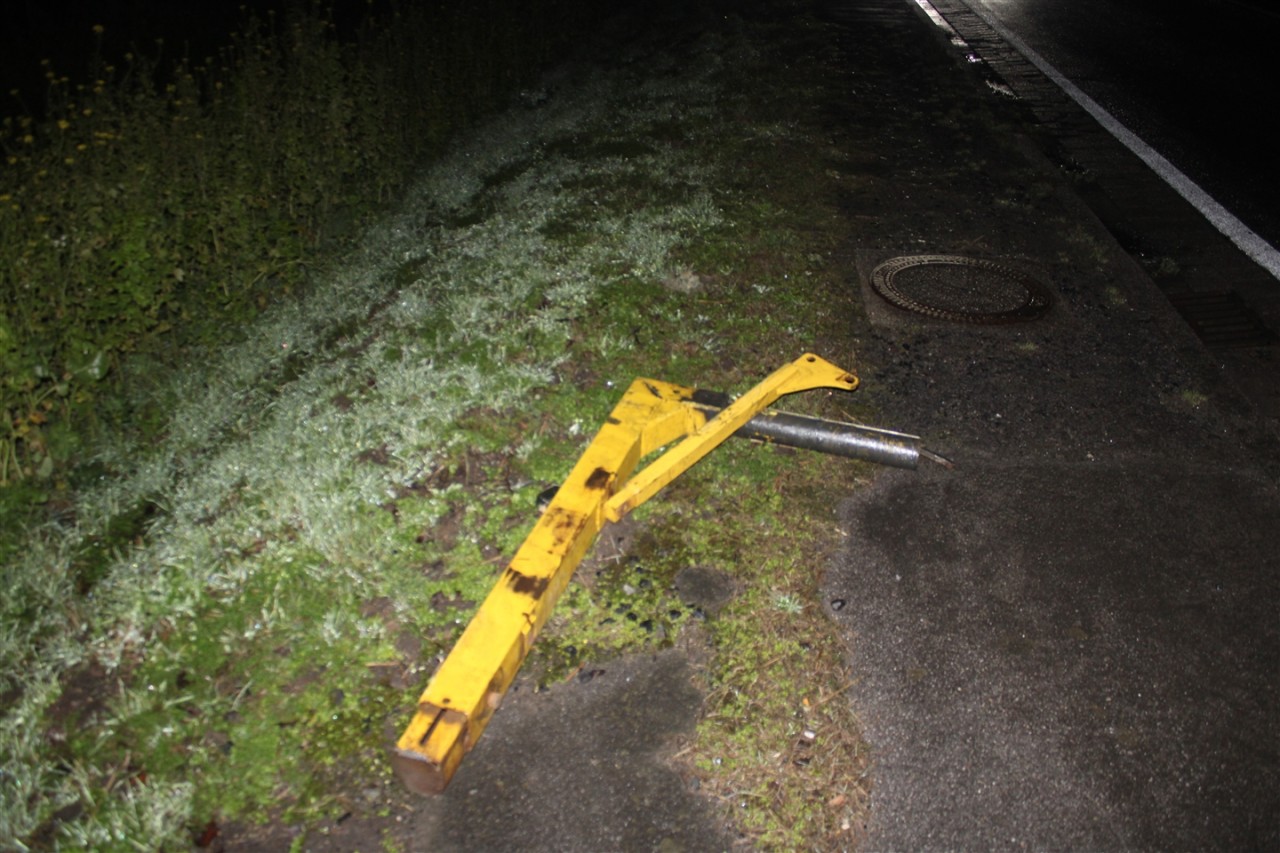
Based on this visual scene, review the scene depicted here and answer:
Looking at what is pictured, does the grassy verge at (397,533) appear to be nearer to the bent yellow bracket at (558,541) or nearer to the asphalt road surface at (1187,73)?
the bent yellow bracket at (558,541)

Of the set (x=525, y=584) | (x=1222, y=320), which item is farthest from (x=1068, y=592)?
(x=1222, y=320)

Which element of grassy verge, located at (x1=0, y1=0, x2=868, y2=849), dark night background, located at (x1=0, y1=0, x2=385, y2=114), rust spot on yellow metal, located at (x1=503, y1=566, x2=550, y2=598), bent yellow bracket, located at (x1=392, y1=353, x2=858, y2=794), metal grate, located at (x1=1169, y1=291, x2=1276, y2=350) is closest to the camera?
bent yellow bracket, located at (x1=392, y1=353, x2=858, y2=794)

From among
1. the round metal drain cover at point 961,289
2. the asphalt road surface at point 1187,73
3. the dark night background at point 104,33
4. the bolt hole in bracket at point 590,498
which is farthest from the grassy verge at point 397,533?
the dark night background at point 104,33

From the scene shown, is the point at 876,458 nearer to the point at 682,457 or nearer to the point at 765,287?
the point at 682,457

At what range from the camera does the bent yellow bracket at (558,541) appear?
259 cm

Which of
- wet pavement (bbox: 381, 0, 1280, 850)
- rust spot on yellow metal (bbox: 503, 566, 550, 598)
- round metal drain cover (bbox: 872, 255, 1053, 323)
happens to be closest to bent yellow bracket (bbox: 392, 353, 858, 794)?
rust spot on yellow metal (bbox: 503, 566, 550, 598)

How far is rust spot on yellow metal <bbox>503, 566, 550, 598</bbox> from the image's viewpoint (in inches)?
116

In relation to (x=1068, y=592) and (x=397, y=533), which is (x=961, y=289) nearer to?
(x=1068, y=592)

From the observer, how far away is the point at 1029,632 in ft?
10.4

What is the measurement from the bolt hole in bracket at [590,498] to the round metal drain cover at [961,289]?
1.34 metres

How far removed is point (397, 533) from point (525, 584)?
0.76 meters

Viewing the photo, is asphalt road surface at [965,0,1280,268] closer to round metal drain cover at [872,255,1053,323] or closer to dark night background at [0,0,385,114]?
round metal drain cover at [872,255,1053,323]

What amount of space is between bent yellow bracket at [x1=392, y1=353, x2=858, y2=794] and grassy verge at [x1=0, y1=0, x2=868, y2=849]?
0.19 m

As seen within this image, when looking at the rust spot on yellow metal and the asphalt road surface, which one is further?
the asphalt road surface
